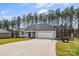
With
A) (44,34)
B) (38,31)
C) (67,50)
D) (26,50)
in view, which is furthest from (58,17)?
(26,50)

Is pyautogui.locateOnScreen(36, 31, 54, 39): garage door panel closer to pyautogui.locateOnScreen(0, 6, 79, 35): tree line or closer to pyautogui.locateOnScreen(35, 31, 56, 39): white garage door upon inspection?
pyautogui.locateOnScreen(35, 31, 56, 39): white garage door

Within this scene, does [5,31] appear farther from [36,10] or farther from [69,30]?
[69,30]

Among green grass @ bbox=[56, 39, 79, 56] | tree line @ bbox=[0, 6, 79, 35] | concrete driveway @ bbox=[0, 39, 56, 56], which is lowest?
green grass @ bbox=[56, 39, 79, 56]

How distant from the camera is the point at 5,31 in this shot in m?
21.9

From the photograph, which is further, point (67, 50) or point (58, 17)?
point (58, 17)

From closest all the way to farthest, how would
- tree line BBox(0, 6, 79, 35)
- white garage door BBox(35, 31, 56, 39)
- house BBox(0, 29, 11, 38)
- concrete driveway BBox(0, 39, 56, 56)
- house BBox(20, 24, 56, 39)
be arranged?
concrete driveway BBox(0, 39, 56, 56)
tree line BBox(0, 6, 79, 35)
house BBox(0, 29, 11, 38)
white garage door BBox(35, 31, 56, 39)
house BBox(20, 24, 56, 39)

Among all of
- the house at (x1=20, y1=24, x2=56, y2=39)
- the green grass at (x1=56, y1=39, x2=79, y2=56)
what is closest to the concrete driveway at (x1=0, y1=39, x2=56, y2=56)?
the green grass at (x1=56, y1=39, x2=79, y2=56)

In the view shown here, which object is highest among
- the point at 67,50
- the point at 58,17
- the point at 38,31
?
the point at 58,17

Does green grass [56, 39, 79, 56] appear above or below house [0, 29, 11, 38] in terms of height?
below

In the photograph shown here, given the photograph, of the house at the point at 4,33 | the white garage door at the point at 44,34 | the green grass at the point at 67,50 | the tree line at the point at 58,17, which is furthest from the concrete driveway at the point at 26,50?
the white garage door at the point at 44,34

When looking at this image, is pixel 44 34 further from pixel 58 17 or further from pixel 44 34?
pixel 58 17

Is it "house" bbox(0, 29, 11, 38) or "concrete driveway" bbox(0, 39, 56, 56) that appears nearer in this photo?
"concrete driveway" bbox(0, 39, 56, 56)

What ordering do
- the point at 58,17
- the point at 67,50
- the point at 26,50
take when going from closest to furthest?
the point at 26,50 < the point at 67,50 < the point at 58,17

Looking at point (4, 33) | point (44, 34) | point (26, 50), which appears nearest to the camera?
point (26, 50)
